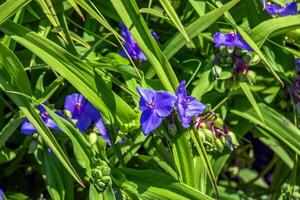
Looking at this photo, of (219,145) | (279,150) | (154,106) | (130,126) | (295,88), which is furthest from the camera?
(279,150)

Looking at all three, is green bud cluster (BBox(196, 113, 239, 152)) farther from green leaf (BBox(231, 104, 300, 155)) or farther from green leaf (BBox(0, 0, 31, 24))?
green leaf (BBox(0, 0, 31, 24))

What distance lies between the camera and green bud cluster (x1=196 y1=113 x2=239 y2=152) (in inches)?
57.2

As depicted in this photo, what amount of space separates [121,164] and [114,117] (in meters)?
0.13

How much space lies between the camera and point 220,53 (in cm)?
154

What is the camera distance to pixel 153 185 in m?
1.41

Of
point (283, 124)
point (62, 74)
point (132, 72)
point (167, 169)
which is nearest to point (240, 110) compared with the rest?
point (283, 124)

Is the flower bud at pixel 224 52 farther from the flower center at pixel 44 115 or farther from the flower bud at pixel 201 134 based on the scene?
the flower center at pixel 44 115

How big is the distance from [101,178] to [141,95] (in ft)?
0.69

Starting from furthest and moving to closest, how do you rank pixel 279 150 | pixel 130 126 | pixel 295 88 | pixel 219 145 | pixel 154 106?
1. pixel 279 150
2. pixel 295 88
3. pixel 219 145
4. pixel 130 126
5. pixel 154 106

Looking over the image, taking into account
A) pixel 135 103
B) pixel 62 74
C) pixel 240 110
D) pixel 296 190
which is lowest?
pixel 296 190

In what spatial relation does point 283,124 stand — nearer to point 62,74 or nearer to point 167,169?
point 167,169

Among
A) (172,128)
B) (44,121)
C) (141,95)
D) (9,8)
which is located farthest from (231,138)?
(9,8)

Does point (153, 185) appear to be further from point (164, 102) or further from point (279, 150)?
point (279, 150)

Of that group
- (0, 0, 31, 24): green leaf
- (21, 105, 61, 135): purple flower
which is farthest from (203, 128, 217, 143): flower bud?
(0, 0, 31, 24): green leaf
